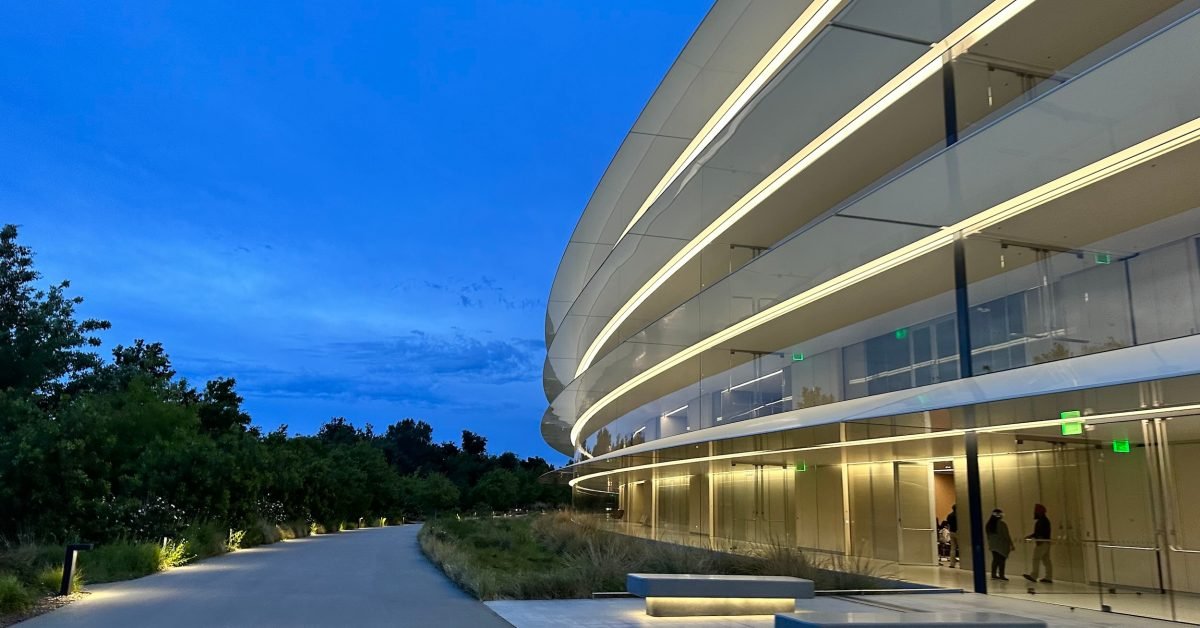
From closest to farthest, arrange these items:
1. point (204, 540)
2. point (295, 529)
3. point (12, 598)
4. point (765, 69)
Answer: point (12, 598), point (204, 540), point (765, 69), point (295, 529)

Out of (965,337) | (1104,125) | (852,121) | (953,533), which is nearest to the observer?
(1104,125)

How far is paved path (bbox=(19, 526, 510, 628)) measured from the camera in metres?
10.2

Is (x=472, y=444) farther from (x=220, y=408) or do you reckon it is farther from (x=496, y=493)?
(x=220, y=408)

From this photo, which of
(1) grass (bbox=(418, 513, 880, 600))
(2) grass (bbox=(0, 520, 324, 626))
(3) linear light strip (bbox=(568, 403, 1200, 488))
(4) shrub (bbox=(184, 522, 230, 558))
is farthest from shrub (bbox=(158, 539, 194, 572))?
(3) linear light strip (bbox=(568, 403, 1200, 488))

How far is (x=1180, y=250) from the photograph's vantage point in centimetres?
1004

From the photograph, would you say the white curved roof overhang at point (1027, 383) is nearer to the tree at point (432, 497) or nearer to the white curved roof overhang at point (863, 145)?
the white curved roof overhang at point (863, 145)

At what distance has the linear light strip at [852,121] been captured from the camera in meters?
13.0

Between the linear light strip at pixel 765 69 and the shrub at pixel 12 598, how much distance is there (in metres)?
15.0

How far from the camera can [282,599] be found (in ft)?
40.5

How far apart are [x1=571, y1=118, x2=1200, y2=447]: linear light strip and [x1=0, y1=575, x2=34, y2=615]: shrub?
44.0 ft

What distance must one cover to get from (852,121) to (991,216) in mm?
4456

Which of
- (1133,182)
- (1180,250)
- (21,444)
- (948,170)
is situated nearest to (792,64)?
(948,170)

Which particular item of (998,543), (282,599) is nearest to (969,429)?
(998,543)

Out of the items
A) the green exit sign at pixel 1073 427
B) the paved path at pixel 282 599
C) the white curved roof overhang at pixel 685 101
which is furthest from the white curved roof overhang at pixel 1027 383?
the white curved roof overhang at pixel 685 101
